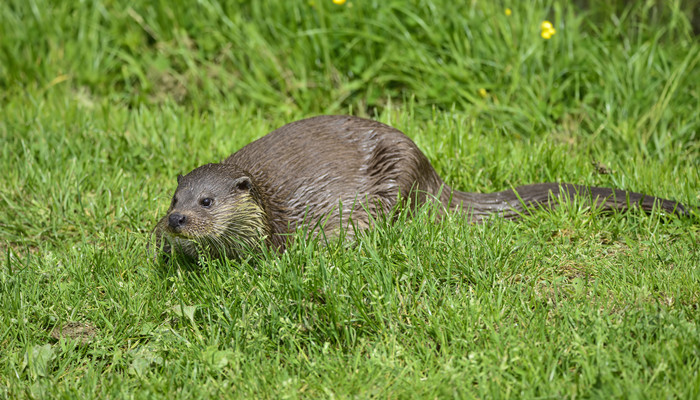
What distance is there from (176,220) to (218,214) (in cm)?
17

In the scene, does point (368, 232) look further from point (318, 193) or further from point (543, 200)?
point (543, 200)

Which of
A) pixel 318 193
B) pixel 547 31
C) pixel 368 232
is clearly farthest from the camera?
pixel 547 31

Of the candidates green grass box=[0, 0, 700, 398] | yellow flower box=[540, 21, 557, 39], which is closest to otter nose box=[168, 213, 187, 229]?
green grass box=[0, 0, 700, 398]

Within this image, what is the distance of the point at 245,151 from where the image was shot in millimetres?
3275

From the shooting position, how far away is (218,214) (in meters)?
2.79

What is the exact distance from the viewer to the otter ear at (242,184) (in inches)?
112

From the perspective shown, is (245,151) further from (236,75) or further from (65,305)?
(236,75)

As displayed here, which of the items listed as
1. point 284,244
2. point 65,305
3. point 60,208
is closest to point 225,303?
point 284,244

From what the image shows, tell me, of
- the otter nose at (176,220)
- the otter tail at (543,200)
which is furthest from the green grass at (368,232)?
the otter nose at (176,220)

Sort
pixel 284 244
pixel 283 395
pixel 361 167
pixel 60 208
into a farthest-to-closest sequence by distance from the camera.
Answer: pixel 60 208
pixel 361 167
pixel 284 244
pixel 283 395

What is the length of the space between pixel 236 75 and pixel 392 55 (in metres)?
1.15

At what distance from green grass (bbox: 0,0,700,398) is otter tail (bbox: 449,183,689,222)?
68 millimetres

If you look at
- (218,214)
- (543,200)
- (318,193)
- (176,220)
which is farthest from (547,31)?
(176,220)

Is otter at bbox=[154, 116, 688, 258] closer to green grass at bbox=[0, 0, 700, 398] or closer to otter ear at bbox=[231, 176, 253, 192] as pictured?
otter ear at bbox=[231, 176, 253, 192]
